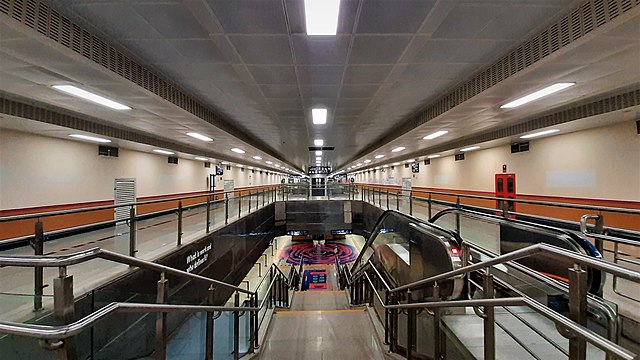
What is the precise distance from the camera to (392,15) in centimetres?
274

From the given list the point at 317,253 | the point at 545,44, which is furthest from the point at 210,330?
the point at 317,253

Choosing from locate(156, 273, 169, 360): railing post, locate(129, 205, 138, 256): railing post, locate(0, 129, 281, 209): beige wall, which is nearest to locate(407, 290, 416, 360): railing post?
locate(156, 273, 169, 360): railing post

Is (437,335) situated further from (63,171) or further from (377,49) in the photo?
(63,171)

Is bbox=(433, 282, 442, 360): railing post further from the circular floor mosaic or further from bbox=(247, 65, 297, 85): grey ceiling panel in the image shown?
the circular floor mosaic

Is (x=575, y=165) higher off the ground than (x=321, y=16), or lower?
lower

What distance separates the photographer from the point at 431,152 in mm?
11586

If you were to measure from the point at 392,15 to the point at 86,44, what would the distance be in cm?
329

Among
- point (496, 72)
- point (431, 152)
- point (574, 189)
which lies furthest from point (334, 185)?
point (496, 72)

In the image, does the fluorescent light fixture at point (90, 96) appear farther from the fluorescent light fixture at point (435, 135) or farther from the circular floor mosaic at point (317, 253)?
the circular floor mosaic at point (317, 253)

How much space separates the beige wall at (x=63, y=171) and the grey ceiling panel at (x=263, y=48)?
587cm

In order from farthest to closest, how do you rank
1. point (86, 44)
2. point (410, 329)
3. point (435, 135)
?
1. point (435, 135)
2. point (410, 329)
3. point (86, 44)

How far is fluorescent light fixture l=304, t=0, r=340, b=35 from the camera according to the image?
2539mm

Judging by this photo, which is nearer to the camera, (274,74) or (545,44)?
(545,44)

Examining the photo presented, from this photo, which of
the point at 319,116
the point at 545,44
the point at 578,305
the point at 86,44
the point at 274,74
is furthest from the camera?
the point at 319,116
